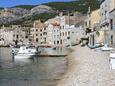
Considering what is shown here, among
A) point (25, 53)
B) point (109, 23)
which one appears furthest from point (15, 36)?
point (109, 23)

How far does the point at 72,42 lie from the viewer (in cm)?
12825

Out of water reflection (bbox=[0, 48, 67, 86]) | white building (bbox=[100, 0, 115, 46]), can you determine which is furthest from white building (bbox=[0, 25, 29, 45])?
water reflection (bbox=[0, 48, 67, 86])

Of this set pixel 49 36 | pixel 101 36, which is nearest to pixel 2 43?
pixel 49 36

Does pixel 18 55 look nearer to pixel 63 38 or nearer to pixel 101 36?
pixel 101 36

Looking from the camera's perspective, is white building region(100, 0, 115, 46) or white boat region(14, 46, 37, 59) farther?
white boat region(14, 46, 37, 59)

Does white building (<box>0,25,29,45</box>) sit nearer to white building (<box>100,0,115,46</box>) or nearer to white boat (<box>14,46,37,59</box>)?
white building (<box>100,0,115,46</box>)

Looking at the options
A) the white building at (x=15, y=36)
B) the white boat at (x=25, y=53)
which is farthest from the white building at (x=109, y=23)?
the white building at (x=15, y=36)

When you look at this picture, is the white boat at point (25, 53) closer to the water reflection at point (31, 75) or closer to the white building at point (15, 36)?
the water reflection at point (31, 75)

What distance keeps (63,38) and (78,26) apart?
9.02 m

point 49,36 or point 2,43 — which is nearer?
point 49,36

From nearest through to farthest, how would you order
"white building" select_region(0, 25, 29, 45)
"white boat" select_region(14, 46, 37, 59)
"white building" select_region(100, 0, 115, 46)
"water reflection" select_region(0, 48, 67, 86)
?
"water reflection" select_region(0, 48, 67, 86), "white building" select_region(100, 0, 115, 46), "white boat" select_region(14, 46, 37, 59), "white building" select_region(0, 25, 29, 45)

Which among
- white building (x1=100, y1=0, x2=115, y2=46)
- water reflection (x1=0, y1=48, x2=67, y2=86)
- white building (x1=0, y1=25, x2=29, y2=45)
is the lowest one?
white building (x1=0, y1=25, x2=29, y2=45)

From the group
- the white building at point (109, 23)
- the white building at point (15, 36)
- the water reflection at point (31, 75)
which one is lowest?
the white building at point (15, 36)

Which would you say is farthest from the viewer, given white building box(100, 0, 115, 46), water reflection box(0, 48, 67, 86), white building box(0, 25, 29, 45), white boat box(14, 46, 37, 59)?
white building box(0, 25, 29, 45)
